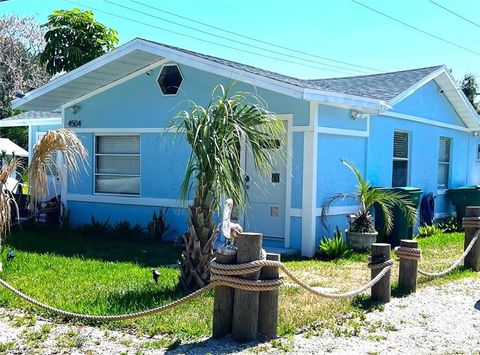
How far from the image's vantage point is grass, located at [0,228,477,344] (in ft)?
20.0

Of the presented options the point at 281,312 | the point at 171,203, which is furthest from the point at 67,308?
the point at 171,203

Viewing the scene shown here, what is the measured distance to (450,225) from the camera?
49.4 feet

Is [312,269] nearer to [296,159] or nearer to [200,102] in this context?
[296,159]

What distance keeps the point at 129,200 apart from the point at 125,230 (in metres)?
0.76

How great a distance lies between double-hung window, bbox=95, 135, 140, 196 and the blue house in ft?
0.08

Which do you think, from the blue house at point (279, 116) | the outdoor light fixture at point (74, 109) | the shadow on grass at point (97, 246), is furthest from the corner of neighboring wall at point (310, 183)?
the outdoor light fixture at point (74, 109)

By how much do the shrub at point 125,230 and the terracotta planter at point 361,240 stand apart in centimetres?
451

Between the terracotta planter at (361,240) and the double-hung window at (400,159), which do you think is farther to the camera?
the double-hung window at (400,159)

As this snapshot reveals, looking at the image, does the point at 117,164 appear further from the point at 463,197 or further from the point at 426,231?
the point at 463,197

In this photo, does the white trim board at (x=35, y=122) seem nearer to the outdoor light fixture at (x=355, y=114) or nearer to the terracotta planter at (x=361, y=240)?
the outdoor light fixture at (x=355, y=114)

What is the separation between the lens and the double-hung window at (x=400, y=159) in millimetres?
13766

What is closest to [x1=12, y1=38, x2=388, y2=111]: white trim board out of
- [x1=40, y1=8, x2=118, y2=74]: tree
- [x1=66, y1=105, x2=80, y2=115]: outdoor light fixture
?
[x1=66, y1=105, x2=80, y2=115]: outdoor light fixture

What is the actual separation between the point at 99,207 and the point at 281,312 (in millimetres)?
8029

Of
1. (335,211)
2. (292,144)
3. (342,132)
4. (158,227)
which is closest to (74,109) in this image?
(158,227)
